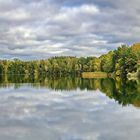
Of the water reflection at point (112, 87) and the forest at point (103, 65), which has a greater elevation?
the forest at point (103, 65)

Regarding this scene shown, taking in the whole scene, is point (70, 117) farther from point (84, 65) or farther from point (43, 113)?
point (84, 65)

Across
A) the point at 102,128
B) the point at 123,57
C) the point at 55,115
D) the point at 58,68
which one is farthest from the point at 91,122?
the point at 58,68

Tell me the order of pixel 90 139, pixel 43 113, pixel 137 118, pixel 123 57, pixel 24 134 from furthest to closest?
pixel 123 57 → pixel 43 113 → pixel 137 118 → pixel 24 134 → pixel 90 139

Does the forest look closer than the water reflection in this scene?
No

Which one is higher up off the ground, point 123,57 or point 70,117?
point 123,57

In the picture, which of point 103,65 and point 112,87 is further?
point 103,65

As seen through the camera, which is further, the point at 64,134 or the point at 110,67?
the point at 110,67

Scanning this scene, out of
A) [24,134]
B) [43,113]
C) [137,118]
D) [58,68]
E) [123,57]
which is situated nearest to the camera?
[24,134]

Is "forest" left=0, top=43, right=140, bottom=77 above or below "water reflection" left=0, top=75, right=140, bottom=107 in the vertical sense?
above

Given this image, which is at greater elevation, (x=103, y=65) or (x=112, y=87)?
(x=103, y=65)

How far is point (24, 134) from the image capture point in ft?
66.0

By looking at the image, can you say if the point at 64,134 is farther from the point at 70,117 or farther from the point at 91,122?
the point at 70,117

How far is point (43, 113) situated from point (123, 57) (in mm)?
85481

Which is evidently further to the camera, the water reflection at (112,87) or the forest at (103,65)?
the forest at (103,65)
